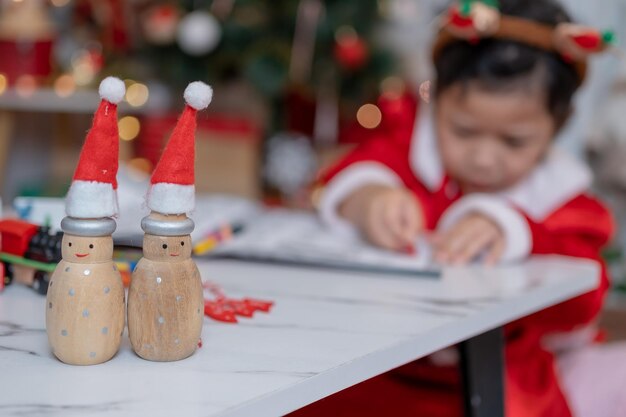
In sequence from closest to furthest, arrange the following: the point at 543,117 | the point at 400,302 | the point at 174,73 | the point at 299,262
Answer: the point at 400,302, the point at 299,262, the point at 543,117, the point at 174,73

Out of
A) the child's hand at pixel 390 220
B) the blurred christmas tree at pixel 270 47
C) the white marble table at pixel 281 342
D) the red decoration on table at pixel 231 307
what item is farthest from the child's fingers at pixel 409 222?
the blurred christmas tree at pixel 270 47

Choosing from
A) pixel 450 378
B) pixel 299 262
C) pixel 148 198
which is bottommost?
pixel 450 378

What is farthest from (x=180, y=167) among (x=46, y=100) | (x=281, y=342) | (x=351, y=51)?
(x=351, y=51)

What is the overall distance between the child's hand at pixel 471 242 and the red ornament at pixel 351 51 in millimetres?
1739

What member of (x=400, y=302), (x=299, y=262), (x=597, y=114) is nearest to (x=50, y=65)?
(x=597, y=114)

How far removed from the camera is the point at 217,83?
2.91 m

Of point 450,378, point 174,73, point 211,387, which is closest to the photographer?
point 211,387

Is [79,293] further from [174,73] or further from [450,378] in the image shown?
[174,73]

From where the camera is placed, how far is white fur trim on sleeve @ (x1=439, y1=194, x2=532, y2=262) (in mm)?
1009

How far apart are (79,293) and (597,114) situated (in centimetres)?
174

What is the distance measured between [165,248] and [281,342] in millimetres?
120

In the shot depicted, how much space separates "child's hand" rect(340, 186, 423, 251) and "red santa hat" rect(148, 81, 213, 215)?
531mm

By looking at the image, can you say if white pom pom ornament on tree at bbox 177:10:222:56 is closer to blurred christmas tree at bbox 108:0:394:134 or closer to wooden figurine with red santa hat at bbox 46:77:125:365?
blurred christmas tree at bbox 108:0:394:134

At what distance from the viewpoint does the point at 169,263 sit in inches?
21.2
